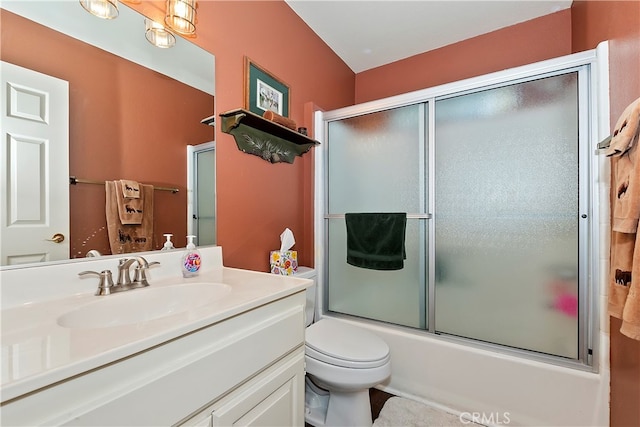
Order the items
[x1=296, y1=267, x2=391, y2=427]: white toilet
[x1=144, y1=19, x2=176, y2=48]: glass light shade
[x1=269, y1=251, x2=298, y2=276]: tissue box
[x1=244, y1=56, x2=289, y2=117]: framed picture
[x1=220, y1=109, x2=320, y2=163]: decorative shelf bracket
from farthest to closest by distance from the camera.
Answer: [x1=269, y1=251, x2=298, y2=276]: tissue box < [x1=244, y1=56, x2=289, y2=117]: framed picture < [x1=220, y1=109, x2=320, y2=163]: decorative shelf bracket < [x1=296, y1=267, x2=391, y2=427]: white toilet < [x1=144, y1=19, x2=176, y2=48]: glass light shade

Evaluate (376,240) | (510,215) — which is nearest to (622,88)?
(510,215)

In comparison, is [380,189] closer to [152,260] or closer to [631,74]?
[631,74]

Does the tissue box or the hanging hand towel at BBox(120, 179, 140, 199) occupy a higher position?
the hanging hand towel at BBox(120, 179, 140, 199)

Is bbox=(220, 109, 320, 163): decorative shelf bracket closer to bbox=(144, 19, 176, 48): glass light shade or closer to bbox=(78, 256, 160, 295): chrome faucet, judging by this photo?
bbox=(144, 19, 176, 48): glass light shade

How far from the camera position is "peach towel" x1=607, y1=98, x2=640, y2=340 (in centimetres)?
76

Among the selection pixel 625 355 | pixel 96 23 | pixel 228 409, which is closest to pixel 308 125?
pixel 96 23

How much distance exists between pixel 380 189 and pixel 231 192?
1012 millimetres

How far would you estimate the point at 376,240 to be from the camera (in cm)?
184

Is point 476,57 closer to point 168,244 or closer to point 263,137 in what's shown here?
point 263,137

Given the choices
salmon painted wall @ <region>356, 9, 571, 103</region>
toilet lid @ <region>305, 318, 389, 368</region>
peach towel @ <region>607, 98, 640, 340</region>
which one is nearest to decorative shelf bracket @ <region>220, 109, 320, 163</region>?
toilet lid @ <region>305, 318, 389, 368</region>

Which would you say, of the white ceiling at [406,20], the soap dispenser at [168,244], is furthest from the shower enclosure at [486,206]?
the soap dispenser at [168,244]

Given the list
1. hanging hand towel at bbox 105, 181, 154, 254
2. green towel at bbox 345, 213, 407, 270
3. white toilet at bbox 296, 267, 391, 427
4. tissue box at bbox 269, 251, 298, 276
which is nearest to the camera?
hanging hand towel at bbox 105, 181, 154, 254

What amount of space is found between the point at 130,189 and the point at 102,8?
643 mm

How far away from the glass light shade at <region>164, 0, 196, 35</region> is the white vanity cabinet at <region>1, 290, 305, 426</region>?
1.18 meters
